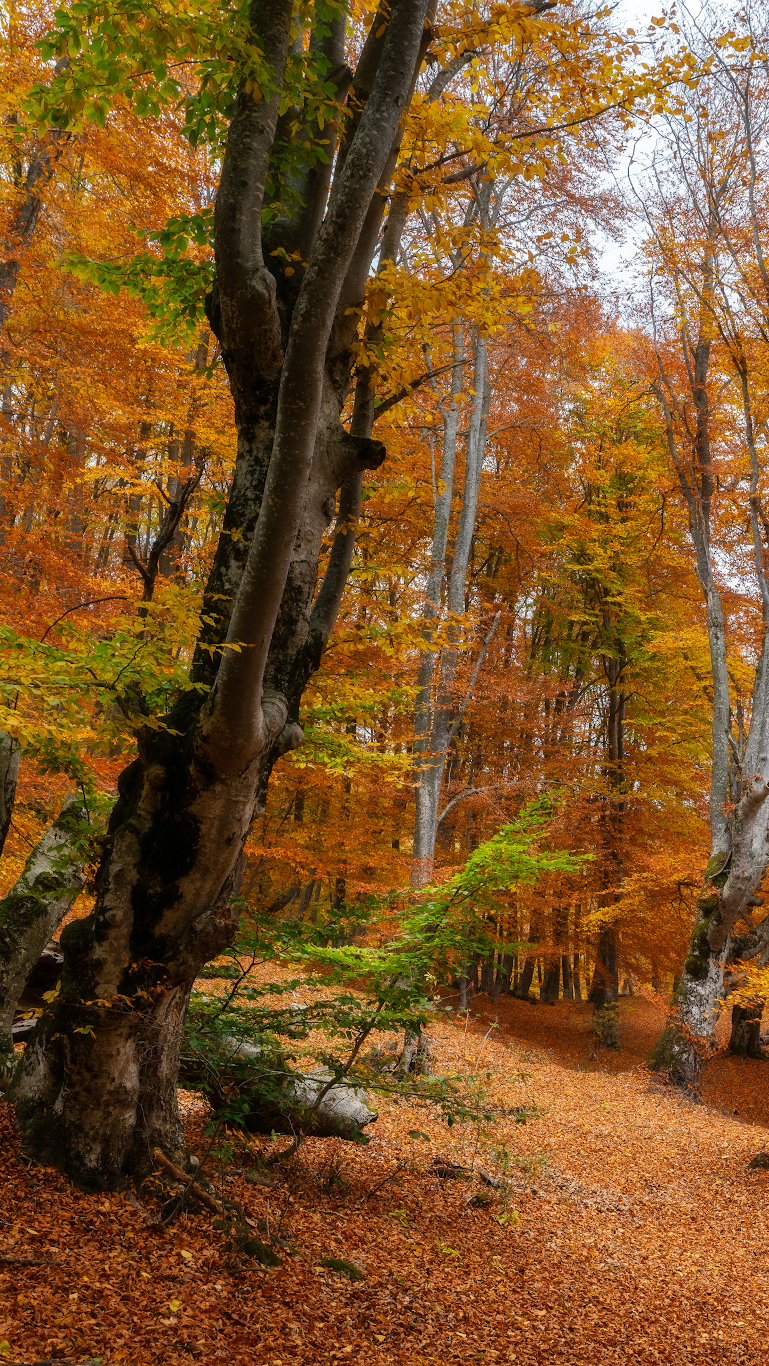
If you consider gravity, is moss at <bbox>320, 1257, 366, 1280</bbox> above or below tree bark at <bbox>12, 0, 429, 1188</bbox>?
below

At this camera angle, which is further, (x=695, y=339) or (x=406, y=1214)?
(x=695, y=339)

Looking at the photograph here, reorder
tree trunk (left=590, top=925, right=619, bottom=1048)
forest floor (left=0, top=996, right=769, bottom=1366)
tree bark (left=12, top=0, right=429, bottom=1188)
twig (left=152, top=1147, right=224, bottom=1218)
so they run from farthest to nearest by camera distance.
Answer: tree trunk (left=590, top=925, right=619, bottom=1048), twig (left=152, top=1147, right=224, bottom=1218), tree bark (left=12, top=0, right=429, bottom=1188), forest floor (left=0, top=996, right=769, bottom=1366)

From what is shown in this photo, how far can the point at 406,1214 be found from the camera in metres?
4.55

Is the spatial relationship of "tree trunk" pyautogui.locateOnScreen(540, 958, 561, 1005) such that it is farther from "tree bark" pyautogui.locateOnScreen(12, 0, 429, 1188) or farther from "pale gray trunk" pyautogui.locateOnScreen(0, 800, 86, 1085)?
"tree bark" pyautogui.locateOnScreen(12, 0, 429, 1188)

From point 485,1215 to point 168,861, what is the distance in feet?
11.9

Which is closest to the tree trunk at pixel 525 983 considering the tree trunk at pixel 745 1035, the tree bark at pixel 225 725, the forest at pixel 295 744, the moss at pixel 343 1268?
the tree trunk at pixel 745 1035

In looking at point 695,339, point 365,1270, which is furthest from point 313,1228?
point 695,339

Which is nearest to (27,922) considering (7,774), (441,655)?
(7,774)

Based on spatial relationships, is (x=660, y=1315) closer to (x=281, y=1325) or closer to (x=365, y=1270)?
(x=365, y=1270)

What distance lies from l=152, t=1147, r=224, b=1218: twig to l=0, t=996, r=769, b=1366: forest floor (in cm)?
8

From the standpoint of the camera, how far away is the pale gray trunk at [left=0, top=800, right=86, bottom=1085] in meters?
4.20

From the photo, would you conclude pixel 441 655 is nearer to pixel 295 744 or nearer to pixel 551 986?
pixel 295 744

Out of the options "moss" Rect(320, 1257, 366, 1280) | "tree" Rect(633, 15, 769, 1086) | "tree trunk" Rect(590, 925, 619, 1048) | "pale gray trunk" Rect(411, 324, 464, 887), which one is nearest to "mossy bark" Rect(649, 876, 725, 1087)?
"tree" Rect(633, 15, 769, 1086)

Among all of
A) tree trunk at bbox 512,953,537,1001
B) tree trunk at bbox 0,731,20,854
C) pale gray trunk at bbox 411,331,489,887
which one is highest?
pale gray trunk at bbox 411,331,489,887
